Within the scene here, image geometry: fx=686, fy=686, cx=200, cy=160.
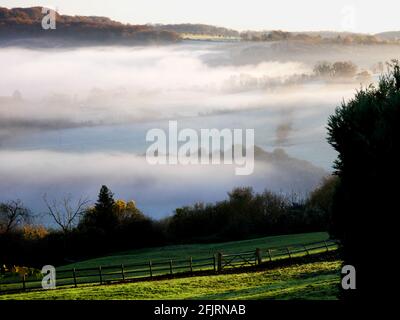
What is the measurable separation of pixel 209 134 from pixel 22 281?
9575 mm

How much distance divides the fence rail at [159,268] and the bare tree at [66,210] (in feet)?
8.01

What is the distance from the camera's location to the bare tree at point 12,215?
28.7 m

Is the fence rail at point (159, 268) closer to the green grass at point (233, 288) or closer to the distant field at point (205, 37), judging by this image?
the green grass at point (233, 288)

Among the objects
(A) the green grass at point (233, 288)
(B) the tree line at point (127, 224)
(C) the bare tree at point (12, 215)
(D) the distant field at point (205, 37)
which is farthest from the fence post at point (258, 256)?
(C) the bare tree at point (12, 215)

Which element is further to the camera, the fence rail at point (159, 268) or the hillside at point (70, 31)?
the fence rail at point (159, 268)

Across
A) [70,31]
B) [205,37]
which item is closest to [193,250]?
[205,37]

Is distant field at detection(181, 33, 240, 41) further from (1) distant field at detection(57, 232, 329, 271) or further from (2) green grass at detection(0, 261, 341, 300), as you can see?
(1) distant field at detection(57, 232, 329, 271)

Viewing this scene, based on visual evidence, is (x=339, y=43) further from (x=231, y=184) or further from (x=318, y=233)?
(x=318, y=233)

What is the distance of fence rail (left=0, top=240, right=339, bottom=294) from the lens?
25250 mm

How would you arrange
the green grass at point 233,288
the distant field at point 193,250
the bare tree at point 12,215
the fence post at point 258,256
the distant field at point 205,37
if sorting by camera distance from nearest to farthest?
the green grass at point 233,288 < the distant field at point 205,37 < the bare tree at point 12,215 < the distant field at point 193,250 < the fence post at point 258,256

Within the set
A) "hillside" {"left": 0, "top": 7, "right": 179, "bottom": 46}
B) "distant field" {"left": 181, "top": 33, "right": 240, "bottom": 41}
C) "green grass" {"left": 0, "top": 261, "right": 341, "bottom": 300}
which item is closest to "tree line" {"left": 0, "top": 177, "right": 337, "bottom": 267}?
"green grass" {"left": 0, "top": 261, "right": 341, "bottom": 300}

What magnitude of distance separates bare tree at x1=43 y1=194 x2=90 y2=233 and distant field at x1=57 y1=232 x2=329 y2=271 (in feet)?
5.86
